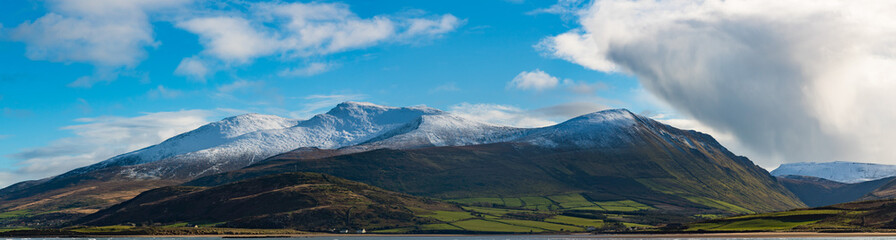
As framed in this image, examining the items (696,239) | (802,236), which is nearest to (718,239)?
(696,239)

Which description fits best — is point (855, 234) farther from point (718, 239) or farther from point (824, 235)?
point (718, 239)

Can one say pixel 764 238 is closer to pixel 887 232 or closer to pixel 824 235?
pixel 824 235

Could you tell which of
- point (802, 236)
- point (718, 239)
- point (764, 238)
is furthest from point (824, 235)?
point (718, 239)

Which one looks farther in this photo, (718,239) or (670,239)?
(670,239)

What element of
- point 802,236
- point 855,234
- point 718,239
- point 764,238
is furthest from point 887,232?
point 718,239

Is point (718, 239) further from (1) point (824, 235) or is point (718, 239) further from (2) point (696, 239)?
(1) point (824, 235)

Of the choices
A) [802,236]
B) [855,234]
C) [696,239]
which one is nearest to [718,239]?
[696,239]
